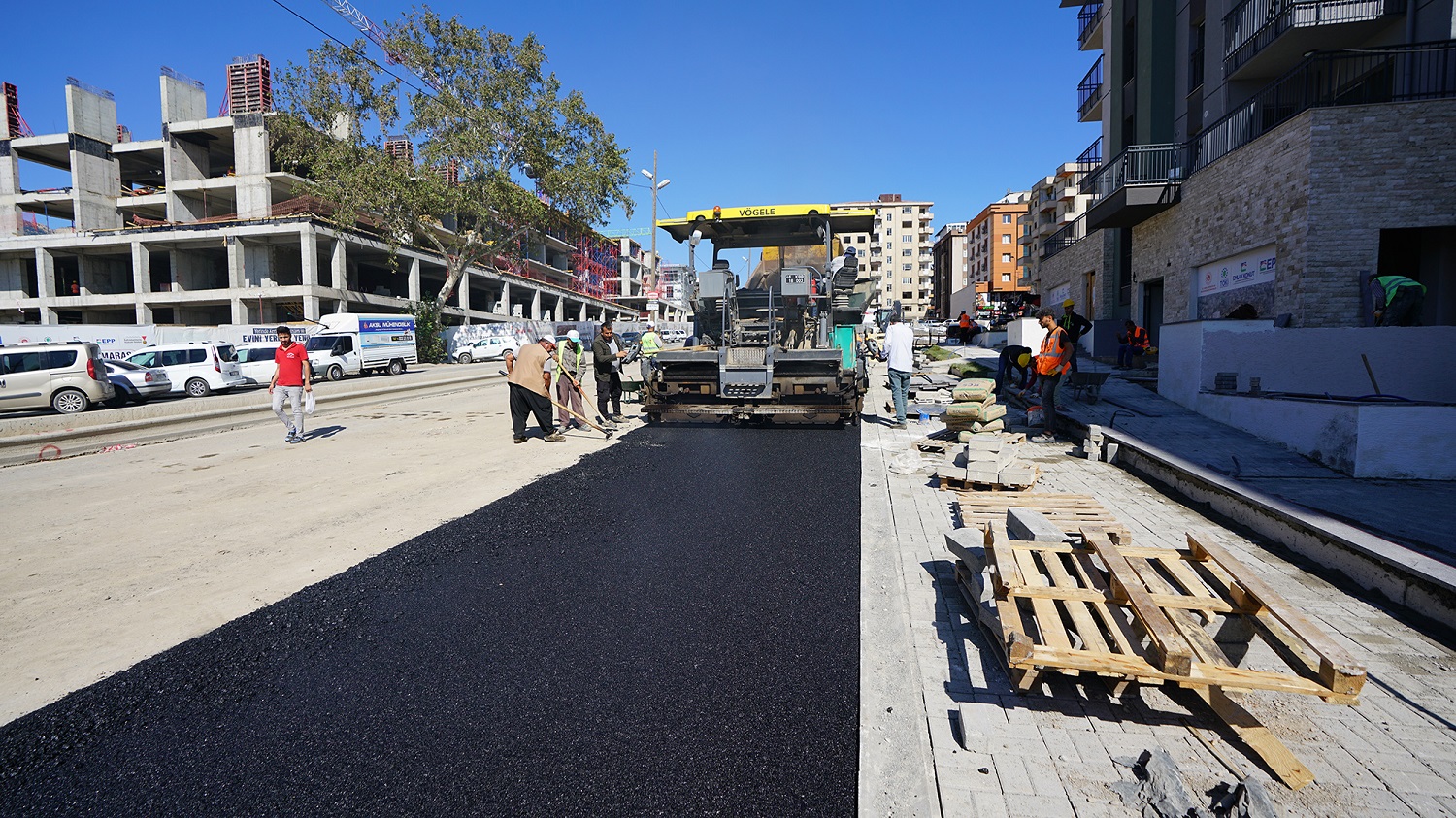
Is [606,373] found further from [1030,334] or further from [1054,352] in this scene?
[1030,334]

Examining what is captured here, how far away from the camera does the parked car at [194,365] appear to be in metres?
18.9

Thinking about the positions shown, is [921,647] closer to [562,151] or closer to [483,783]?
[483,783]

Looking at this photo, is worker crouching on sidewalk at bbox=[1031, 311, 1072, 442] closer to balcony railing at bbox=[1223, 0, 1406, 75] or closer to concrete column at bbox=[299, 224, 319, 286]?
balcony railing at bbox=[1223, 0, 1406, 75]

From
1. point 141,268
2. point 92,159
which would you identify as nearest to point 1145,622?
point 141,268

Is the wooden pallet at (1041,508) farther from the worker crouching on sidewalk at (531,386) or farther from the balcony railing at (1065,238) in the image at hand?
the balcony railing at (1065,238)

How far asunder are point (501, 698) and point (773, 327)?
831 centimetres

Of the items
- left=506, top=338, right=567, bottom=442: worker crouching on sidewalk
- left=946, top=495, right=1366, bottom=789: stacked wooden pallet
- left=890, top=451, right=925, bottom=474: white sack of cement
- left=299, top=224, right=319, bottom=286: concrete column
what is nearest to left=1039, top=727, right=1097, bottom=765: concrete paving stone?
left=946, top=495, right=1366, bottom=789: stacked wooden pallet

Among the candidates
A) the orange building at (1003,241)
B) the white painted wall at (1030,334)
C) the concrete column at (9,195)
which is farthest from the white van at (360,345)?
the orange building at (1003,241)

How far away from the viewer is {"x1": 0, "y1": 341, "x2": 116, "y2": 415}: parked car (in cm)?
1552

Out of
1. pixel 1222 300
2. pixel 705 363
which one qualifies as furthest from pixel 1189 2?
pixel 705 363

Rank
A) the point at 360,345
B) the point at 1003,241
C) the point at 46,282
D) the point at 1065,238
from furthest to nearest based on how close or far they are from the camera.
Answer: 1. the point at 1003,241
2. the point at 46,282
3. the point at 1065,238
4. the point at 360,345

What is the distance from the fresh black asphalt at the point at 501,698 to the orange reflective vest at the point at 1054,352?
4.98 meters

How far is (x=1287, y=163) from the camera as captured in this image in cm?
1141

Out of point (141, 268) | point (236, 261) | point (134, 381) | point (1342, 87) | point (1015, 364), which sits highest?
point (236, 261)
